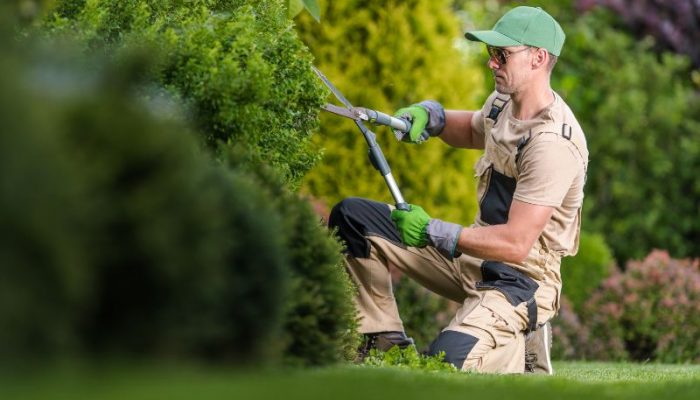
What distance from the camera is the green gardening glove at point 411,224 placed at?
5.06 metres

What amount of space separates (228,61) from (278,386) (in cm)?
184

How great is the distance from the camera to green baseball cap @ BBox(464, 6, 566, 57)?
17.5ft

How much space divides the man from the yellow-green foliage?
6.69 ft

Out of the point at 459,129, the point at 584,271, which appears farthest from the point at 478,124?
the point at 584,271

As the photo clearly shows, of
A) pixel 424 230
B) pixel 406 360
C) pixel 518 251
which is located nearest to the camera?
Answer: pixel 406 360

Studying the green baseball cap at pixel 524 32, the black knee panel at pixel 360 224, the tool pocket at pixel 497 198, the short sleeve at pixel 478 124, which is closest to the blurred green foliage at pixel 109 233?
the black knee panel at pixel 360 224

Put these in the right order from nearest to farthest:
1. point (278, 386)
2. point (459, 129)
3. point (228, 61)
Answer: point (278, 386), point (228, 61), point (459, 129)

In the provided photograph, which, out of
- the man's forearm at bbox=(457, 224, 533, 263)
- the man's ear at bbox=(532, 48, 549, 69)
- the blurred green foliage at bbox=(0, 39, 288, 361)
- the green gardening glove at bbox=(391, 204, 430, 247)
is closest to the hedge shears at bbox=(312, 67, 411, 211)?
the green gardening glove at bbox=(391, 204, 430, 247)

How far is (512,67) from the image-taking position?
5.35 meters

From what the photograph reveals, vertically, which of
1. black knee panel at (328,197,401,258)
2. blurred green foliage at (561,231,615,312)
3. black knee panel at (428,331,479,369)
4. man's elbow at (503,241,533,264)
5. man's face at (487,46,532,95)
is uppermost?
man's face at (487,46,532,95)

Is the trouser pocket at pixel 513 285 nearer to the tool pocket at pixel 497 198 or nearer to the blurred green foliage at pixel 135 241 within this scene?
the tool pocket at pixel 497 198

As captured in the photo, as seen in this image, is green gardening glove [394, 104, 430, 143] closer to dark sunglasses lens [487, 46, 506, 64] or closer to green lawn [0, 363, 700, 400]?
dark sunglasses lens [487, 46, 506, 64]

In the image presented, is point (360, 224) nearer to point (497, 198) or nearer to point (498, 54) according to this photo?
point (497, 198)

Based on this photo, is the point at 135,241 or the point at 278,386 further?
the point at 278,386
